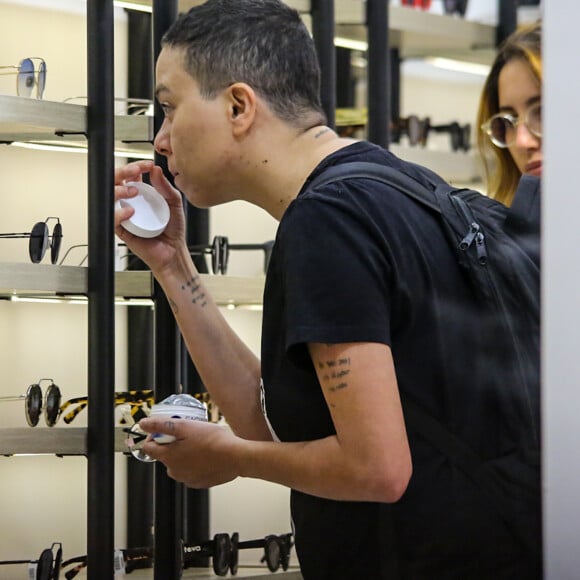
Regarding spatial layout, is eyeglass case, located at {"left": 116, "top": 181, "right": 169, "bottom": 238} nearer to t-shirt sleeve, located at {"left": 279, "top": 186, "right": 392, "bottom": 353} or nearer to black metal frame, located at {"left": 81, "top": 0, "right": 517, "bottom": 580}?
black metal frame, located at {"left": 81, "top": 0, "right": 517, "bottom": 580}

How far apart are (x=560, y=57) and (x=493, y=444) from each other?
0.44m

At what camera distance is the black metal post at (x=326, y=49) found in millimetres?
2090

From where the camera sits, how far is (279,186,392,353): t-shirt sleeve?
0.90m

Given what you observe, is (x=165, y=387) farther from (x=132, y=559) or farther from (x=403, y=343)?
(x=403, y=343)

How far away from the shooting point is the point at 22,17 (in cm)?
214

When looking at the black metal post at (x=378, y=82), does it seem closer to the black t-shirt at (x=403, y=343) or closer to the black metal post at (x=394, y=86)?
the black metal post at (x=394, y=86)

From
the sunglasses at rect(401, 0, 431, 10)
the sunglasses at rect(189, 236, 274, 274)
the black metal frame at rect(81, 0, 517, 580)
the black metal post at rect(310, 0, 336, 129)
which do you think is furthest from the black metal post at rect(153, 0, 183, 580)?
the sunglasses at rect(401, 0, 431, 10)

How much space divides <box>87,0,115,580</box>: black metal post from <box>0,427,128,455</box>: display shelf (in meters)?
0.02

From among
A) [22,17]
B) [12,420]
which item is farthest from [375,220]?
[22,17]

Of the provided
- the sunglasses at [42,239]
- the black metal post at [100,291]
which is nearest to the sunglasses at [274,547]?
the black metal post at [100,291]

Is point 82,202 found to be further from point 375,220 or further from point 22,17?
point 375,220

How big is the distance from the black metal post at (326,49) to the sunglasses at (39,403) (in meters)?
0.67

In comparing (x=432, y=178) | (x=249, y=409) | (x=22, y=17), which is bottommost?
(x=249, y=409)

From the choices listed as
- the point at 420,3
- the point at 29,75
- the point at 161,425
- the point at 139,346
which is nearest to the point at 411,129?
the point at 420,3
